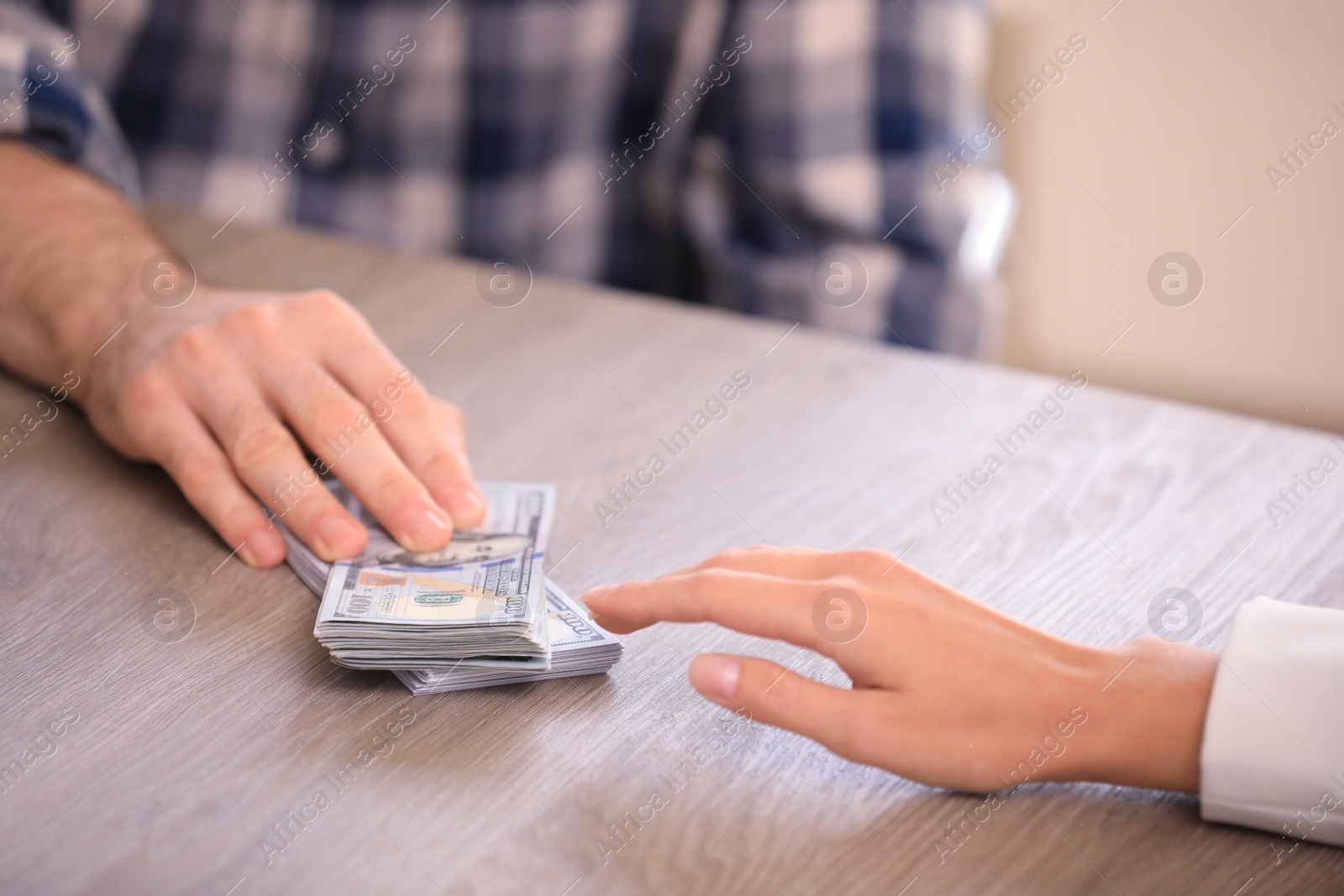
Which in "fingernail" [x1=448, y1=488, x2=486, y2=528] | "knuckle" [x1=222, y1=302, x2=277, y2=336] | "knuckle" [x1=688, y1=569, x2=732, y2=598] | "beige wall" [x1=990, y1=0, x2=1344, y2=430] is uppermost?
"beige wall" [x1=990, y1=0, x2=1344, y2=430]

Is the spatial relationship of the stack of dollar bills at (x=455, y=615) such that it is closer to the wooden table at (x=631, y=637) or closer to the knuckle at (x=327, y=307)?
the wooden table at (x=631, y=637)

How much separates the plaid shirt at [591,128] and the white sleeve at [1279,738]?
107 cm

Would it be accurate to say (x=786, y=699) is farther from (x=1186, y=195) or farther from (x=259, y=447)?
(x=1186, y=195)

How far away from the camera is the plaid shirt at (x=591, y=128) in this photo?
1654mm

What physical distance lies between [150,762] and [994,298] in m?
1.35

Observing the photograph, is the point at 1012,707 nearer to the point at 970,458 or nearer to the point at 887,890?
the point at 887,890

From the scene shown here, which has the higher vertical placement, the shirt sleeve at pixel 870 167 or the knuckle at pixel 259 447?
the shirt sleeve at pixel 870 167

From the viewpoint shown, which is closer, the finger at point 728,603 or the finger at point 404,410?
the finger at point 728,603

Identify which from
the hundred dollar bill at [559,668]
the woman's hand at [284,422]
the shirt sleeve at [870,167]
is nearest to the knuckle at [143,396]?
the woman's hand at [284,422]

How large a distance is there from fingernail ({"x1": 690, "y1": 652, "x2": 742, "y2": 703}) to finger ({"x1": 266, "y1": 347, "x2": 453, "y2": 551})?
255mm

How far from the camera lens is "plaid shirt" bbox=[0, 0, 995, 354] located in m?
1.65

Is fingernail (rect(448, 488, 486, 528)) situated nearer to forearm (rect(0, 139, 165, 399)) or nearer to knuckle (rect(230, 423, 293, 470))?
knuckle (rect(230, 423, 293, 470))

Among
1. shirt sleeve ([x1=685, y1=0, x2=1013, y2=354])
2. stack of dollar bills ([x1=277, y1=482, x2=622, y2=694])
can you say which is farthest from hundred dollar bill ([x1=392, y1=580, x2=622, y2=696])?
shirt sleeve ([x1=685, y1=0, x2=1013, y2=354])

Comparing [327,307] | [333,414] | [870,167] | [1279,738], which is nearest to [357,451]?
[333,414]
